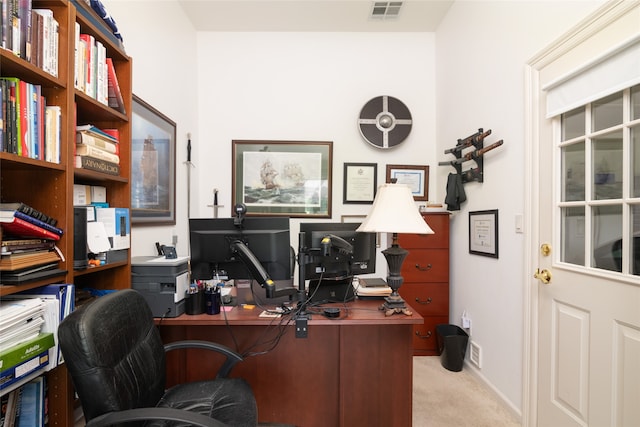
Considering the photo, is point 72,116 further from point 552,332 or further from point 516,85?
point 552,332

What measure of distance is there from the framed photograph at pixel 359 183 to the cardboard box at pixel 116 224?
2.13m

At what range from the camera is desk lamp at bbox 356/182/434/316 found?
1.56 meters

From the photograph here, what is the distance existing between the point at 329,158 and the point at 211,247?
6.12 ft

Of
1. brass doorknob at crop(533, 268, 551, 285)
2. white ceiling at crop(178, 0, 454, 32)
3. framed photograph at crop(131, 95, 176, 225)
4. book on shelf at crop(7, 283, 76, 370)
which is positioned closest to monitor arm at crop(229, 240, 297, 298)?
book on shelf at crop(7, 283, 76, 370)

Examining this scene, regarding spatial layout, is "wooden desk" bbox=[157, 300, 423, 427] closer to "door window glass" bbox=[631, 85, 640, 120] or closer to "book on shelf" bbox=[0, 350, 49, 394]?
"book on shelf" bbox=[0, 350, 49, 394]

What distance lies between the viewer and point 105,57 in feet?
4.75

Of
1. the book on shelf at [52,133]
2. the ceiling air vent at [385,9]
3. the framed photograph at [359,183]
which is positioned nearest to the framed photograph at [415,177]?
the framed photograph at [359,183]

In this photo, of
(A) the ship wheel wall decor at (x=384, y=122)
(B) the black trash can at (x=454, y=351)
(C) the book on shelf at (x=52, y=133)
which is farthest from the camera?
(A) the ship wheel wall decor at (x=384, y=122)

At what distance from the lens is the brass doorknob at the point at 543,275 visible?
66.6 inches

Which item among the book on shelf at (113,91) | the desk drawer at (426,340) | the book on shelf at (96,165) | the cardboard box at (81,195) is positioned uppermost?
the book on shelf at (113,91)

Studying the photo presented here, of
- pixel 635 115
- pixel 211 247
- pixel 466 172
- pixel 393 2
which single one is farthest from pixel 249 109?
pixel 635 115

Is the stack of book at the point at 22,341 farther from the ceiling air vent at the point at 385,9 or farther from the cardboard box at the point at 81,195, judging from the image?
the ceiling air vent at the point at 385,9

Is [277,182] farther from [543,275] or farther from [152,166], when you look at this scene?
[543,275]

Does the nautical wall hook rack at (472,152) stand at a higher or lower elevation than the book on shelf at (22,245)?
higher
